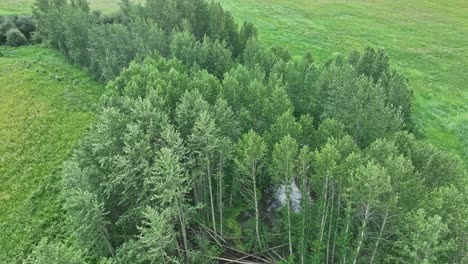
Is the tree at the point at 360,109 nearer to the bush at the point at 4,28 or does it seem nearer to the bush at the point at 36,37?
the bush at the point at 36,37

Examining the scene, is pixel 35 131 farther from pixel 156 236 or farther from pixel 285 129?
pixel 285 129

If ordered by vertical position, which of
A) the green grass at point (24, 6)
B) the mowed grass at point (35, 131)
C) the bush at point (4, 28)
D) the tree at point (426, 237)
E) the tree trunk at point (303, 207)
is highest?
the green grass at point (24, 6)

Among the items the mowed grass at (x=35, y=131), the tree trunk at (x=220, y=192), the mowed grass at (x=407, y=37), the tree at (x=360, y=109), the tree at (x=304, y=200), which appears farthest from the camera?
the mowed grass at (x=407, y=37)

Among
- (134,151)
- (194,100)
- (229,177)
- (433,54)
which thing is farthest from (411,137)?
(433,54)

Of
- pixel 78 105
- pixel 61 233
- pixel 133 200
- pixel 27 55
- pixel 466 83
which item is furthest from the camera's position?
pixel 27 55

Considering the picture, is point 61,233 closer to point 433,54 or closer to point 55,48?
point 55,48

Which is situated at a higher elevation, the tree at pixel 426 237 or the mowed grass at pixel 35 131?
the tree at pixel 426 237

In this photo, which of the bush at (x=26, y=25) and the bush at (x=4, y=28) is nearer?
the bush at (x=4, y=28)

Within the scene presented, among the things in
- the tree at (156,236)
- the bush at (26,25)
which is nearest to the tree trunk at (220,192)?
the tree at (156,236)
